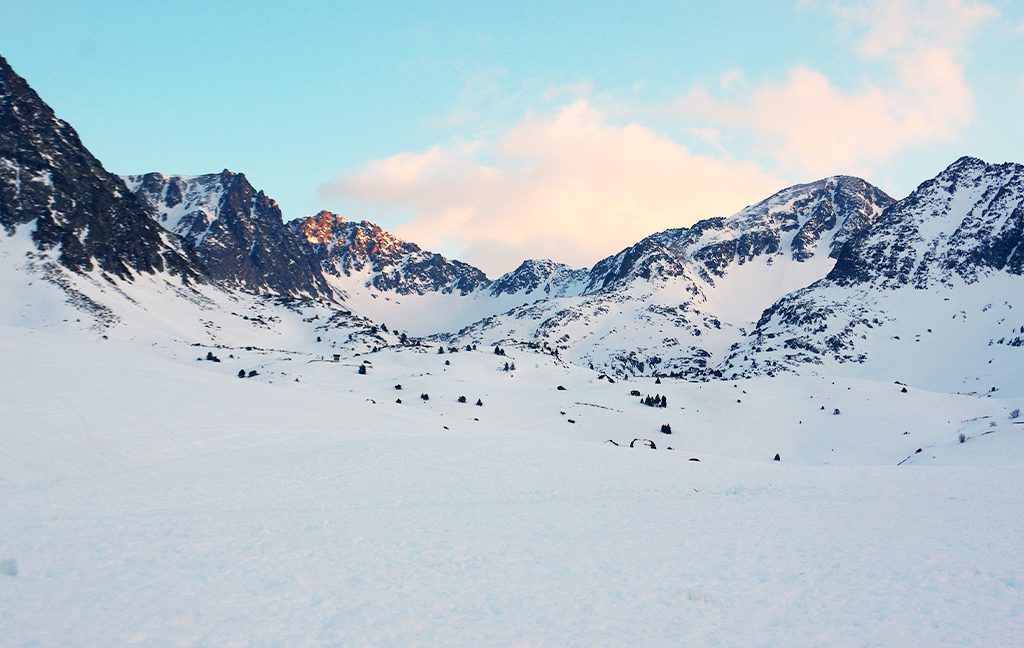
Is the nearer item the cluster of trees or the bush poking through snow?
the bush poking through snow

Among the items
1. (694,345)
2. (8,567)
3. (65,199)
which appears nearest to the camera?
(8,567)

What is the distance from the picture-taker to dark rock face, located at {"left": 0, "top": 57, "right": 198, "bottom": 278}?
108688 millimetres

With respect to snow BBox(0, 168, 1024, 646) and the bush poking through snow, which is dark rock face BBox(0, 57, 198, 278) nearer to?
snow BBox(0, 168, 1024, 646)

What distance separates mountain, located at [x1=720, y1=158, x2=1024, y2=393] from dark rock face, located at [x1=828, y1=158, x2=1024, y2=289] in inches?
10.3

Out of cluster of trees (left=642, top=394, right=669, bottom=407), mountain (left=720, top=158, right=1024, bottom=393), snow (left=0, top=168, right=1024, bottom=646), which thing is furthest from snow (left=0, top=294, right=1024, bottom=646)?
mountain (left=720, top=158, right=1024, bottom=393)

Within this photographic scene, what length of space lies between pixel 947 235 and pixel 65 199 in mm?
200687

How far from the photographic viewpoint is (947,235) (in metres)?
167

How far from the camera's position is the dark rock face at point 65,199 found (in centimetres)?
10869

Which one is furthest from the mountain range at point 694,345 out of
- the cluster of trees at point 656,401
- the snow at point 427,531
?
the snow at point 427,531

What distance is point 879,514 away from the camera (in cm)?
1455

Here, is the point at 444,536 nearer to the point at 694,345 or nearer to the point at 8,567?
the point at 8,567

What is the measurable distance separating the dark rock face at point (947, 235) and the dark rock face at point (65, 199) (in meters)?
162

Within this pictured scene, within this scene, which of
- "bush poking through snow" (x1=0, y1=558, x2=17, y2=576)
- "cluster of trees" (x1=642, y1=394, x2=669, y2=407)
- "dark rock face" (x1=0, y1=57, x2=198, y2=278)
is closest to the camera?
"bush poking through snow" (x1=0, y1=558, x2=17, y2=576)

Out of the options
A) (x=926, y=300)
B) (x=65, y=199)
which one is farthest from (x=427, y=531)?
(x=926, y=300)
